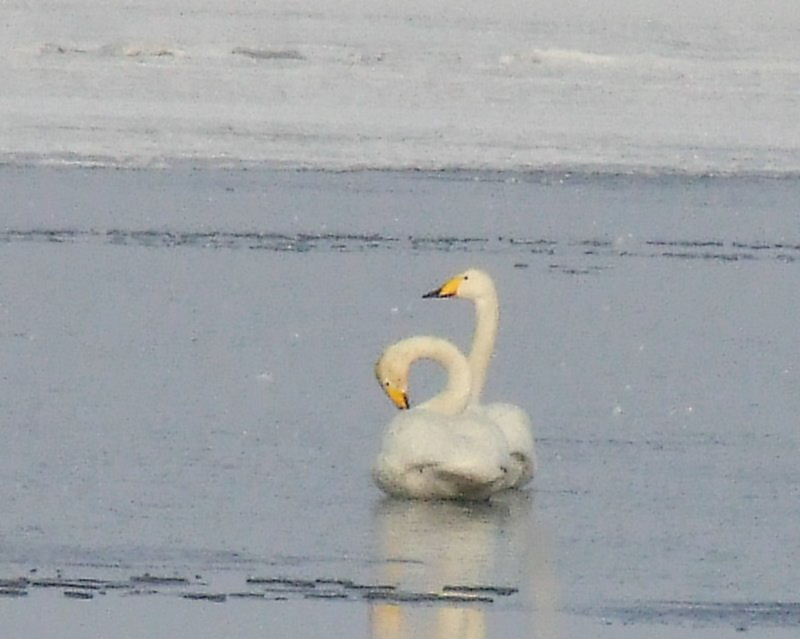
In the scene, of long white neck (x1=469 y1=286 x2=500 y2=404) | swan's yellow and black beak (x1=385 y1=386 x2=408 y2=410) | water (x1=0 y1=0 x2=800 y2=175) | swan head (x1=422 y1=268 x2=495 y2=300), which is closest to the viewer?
swan's yellow and black beak (x1=385 y1=386 x2=408 y2=410)

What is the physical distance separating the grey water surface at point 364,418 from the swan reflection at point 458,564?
0.01m

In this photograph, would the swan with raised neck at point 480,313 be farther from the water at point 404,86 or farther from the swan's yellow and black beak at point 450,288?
the water at point 404,86

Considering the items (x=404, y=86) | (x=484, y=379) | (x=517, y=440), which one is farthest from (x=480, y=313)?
(x=404, y=86)

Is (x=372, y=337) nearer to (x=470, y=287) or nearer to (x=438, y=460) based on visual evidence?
(x=470, y=287)

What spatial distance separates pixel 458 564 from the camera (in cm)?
573

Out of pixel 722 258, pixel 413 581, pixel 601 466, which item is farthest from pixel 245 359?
pixel 722 258

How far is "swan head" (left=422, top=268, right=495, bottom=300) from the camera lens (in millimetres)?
7973

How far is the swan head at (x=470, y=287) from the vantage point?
7.97 meters

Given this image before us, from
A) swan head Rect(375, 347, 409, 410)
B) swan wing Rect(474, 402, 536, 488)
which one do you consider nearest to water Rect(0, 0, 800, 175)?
swan head Rect(375, 347, 409, 410)

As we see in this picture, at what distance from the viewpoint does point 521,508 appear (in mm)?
6605

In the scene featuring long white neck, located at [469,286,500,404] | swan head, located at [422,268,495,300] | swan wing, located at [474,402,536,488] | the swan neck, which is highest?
swan head, located at [422,268,495,300]

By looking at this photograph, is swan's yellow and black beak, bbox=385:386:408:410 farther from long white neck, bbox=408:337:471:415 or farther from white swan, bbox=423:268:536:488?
white swan, bbox=423:268:536:488

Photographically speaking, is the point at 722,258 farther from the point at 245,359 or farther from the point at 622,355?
the point at 245,359

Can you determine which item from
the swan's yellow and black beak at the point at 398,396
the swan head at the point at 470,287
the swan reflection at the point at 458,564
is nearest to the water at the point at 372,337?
the swan reflection at the point at 458,564
